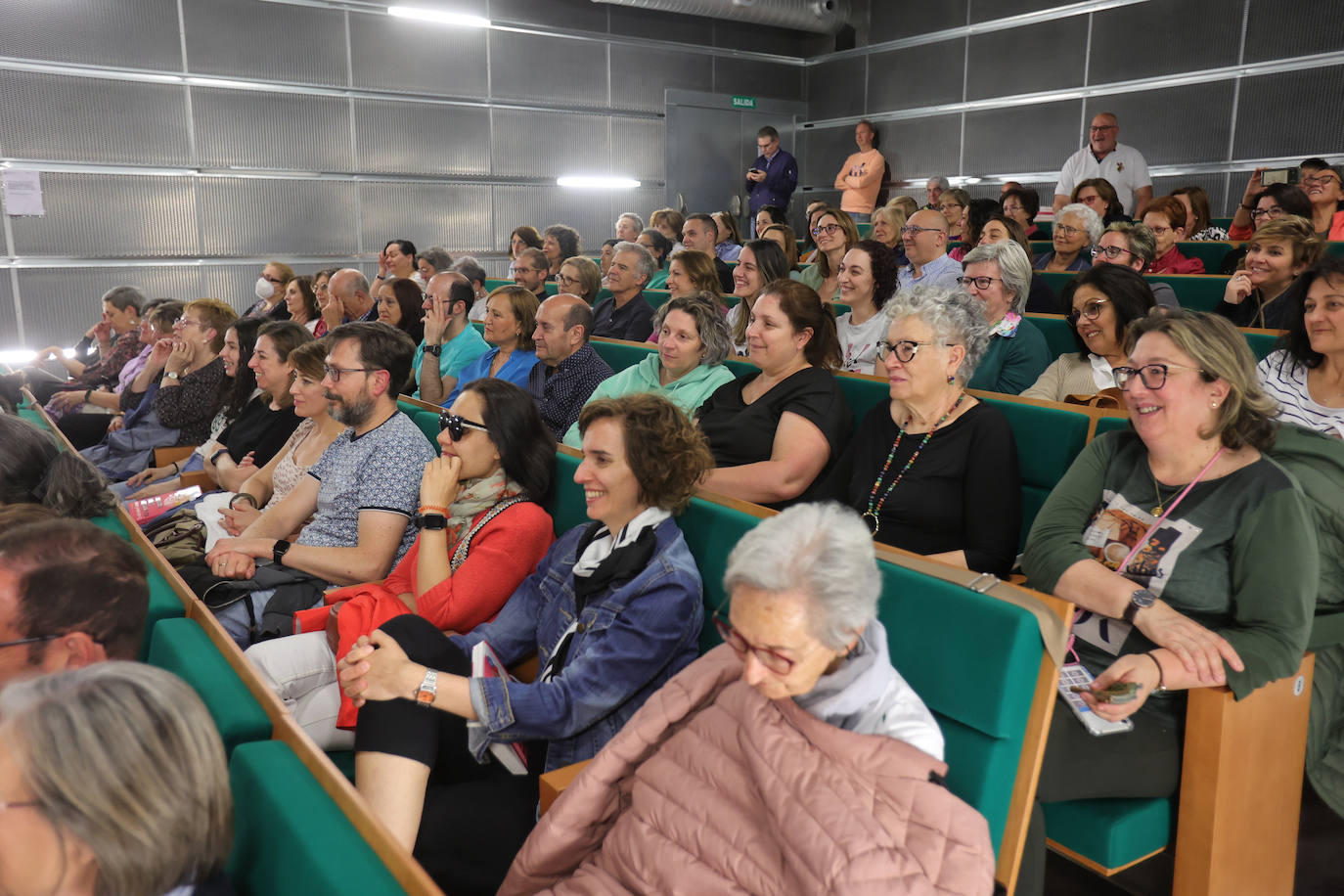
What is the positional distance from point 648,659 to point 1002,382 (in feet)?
7.09

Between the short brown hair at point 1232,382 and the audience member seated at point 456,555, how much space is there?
137 cm

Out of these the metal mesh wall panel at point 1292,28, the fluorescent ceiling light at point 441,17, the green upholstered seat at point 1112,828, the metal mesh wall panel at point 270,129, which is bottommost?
the green upholstered seat at point 1112,828

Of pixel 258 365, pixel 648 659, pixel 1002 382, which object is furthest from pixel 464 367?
pixel 648 659

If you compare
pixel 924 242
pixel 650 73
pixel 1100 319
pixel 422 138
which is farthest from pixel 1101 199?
pixel 422 138

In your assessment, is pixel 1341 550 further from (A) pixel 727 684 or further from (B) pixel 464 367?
(B) pixel 464 367

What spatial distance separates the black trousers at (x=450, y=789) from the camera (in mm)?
1633

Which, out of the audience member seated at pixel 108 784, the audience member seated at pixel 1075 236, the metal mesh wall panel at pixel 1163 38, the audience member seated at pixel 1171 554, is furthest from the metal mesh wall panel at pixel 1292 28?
the audience member seated at pixel 108 784

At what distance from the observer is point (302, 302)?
601cm

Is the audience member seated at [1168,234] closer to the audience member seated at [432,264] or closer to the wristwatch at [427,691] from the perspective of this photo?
the audience member seated at [432,264]

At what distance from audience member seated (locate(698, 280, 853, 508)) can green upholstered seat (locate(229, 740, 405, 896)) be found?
1.58 meters

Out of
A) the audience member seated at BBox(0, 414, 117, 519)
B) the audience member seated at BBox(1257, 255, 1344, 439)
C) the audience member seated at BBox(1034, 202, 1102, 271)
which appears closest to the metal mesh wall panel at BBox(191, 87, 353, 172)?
the audience member seated at BBox(1034, 202, 1102, 271)

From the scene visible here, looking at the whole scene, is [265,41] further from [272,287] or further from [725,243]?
[725,243]

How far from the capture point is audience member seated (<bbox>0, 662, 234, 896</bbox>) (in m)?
0.87

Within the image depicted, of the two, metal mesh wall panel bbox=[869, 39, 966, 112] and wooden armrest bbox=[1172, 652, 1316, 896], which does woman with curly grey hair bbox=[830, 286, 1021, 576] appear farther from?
metal mesh wall panel bbox=[869, 39, 966, 112]
